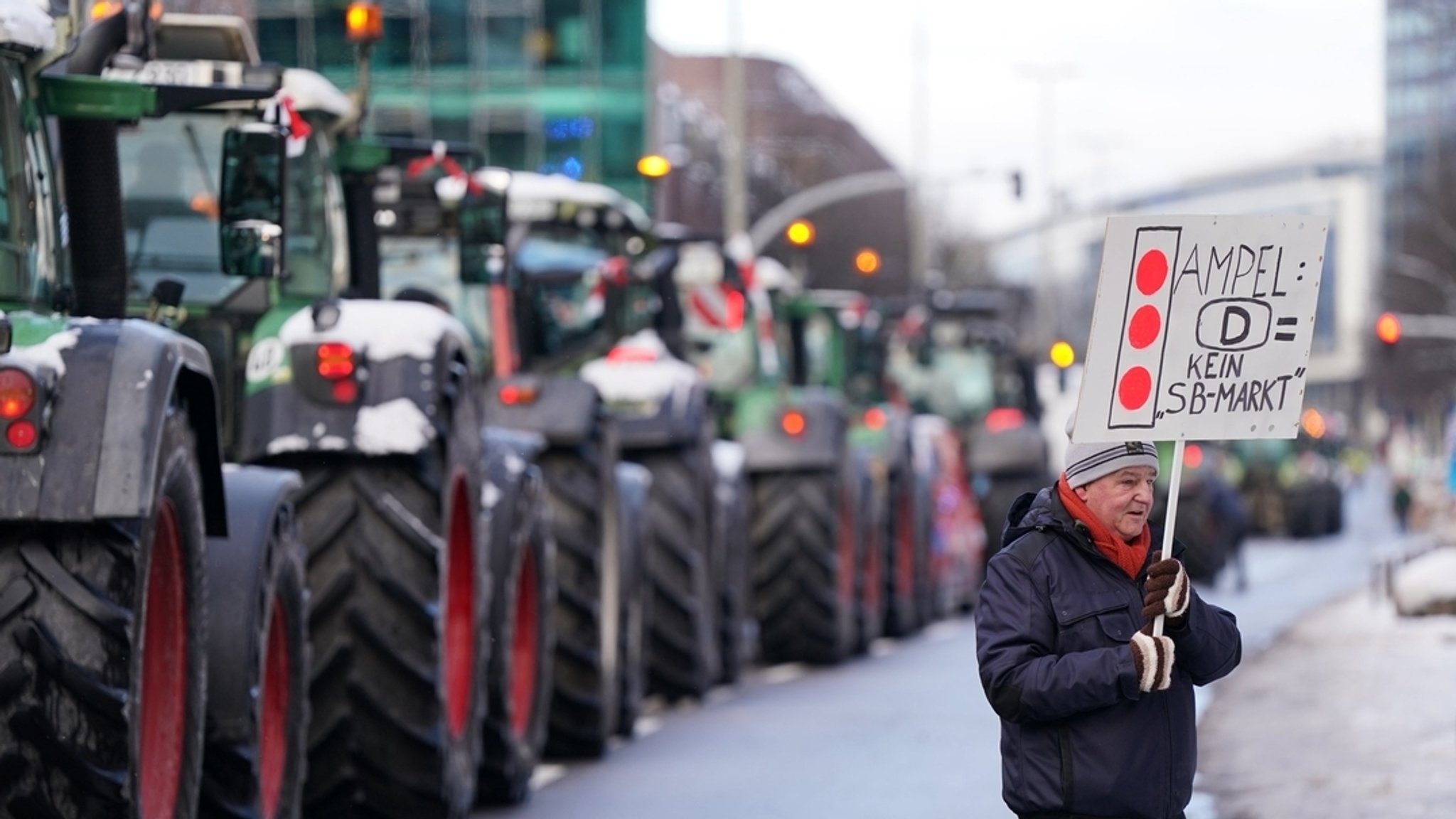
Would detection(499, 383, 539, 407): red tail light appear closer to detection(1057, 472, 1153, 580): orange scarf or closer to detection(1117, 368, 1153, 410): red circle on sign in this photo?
detection(1117, 368, 1153, 410): red circle on sign

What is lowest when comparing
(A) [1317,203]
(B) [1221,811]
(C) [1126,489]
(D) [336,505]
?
(A) [1317,203]

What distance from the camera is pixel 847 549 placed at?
2286 cm

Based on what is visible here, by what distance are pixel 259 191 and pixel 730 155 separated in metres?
27.1

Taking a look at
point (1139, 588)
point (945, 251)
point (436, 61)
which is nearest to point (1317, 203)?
point (945, 251)

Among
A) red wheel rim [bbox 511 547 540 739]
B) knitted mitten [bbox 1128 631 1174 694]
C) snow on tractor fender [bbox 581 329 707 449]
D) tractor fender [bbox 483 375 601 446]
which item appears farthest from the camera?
snow on tractor fender [bbox 581 329 707 449]

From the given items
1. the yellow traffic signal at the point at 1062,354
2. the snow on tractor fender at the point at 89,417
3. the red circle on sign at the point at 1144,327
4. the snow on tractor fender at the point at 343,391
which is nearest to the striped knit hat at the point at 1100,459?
the red circle on sign at the point at 1144,327

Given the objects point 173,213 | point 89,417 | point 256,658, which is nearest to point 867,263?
point 173,213

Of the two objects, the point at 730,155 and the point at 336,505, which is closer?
the point at 336,505

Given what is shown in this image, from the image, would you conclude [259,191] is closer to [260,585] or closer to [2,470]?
[260,585]

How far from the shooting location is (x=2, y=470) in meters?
6.82

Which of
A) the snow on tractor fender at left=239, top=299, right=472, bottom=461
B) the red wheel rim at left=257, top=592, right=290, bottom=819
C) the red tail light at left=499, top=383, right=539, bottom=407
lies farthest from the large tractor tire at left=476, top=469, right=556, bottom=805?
the red wheel rim at left=257, top=592, right=290, bottom=819

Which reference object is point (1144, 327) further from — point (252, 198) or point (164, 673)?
point (252, 198)

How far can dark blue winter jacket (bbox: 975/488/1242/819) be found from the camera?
21.2ft

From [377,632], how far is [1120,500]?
4.20 meters
